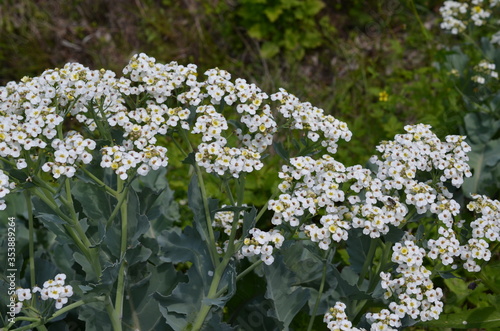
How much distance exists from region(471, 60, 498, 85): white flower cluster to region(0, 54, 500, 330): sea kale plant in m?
1.27

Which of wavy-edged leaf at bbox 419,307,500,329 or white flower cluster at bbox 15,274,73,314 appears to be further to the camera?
wavy-edged leaf at bbox 419,307,500,329

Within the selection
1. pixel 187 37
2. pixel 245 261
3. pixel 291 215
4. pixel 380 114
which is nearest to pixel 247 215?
pixel 291 215

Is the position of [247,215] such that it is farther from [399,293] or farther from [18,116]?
[18,116]

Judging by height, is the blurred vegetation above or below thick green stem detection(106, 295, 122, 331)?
above

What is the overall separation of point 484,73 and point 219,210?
7.42 ft

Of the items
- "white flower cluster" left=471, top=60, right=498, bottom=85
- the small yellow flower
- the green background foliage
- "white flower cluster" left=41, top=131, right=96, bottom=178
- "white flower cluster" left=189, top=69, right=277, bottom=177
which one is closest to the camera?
"white flower cluster" left=41, top=131, right=96, bottom=178

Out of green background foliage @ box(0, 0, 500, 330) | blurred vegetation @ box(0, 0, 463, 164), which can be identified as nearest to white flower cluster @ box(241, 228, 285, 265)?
green background foliage @ box(0, 0, 500, 330)

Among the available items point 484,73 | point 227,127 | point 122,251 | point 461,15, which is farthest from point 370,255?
point 461,15

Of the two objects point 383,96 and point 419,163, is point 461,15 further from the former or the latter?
point 419,163

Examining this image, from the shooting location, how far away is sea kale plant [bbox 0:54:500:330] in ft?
7.54

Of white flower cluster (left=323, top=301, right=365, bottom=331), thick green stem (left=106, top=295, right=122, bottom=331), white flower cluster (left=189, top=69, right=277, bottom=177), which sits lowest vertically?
thick green stem (left=106, top=295, right=122, bottom=331)

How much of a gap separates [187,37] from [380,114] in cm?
256

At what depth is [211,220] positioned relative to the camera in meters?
2.61

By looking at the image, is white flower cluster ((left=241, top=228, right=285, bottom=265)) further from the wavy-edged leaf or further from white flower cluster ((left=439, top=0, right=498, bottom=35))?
white flower cluster ((left=439, top=0, right=498, bottom=35))
